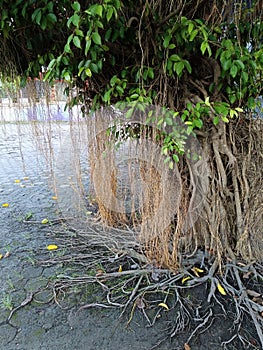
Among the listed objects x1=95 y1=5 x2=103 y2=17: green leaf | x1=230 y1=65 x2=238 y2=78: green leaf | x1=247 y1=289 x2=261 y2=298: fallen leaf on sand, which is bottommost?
x1=247 y1=289 x2=261 y2=298: fallen leaf on sand

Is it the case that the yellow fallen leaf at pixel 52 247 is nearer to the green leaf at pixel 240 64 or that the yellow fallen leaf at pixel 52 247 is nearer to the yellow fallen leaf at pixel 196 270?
the yellow fallen leaf at pixel 196 270

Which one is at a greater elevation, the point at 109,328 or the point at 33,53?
the point at 33,53

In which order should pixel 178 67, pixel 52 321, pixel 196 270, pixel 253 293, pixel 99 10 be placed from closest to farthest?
1. pixel 99 10
2. pixel 178 67
3. pixel 52 321
4. pixel 253 293
5. pixel 196 270

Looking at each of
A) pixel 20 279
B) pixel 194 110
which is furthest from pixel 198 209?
pixel 20 279

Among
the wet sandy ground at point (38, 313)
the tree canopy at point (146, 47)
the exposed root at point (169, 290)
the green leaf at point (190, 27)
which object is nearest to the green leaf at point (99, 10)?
the tree canopy at point (146, 47)

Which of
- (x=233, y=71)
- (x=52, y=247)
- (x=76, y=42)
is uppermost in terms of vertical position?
(x=76, y=42)

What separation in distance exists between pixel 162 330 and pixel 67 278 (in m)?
0.67

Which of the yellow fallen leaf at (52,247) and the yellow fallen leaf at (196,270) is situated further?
the yellow fallen leaf at (52,247)

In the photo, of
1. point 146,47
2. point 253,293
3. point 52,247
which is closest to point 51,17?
point 146,47

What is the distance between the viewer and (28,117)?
2.00m

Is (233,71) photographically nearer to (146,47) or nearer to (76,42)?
(146,47)

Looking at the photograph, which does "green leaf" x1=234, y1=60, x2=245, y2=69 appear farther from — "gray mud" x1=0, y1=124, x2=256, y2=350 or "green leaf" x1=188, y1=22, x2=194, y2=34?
"gray mud" x1=0, y1=124, x2=256, y2=350

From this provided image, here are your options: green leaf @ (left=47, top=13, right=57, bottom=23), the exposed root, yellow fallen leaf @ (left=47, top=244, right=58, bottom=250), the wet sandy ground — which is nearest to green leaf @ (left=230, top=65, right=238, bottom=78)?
green leaf @ (left=47, top=13, right=57, bottom=23)

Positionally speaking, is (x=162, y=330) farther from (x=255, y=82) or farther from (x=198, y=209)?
(x=255, y=82)
